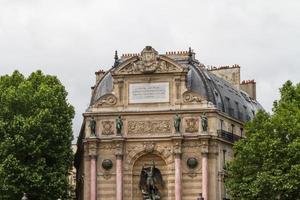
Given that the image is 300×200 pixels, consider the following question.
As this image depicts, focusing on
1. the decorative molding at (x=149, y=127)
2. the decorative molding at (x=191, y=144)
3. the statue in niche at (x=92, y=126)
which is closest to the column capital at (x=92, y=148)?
the statue in niche at (x=92, y=126)

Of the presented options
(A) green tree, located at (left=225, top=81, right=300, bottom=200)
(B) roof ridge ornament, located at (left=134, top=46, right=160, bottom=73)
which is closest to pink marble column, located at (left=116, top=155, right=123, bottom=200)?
(B) roof ridge ornament, located at (left=134, top=46, right=160, bottom=73)

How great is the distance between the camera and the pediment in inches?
3361

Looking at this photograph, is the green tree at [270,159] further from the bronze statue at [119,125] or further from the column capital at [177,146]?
the bronze statue at [119,125]

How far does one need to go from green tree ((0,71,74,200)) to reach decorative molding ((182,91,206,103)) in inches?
388

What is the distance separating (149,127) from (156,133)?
32.9 inches

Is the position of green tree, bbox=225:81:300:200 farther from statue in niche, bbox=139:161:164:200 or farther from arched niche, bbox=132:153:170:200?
statue in niche, bbox=139:161:164:200

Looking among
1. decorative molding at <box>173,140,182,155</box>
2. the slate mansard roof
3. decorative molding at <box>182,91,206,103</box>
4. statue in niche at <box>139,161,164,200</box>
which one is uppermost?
the slate mansard roof

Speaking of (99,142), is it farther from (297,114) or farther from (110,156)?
(297,114)

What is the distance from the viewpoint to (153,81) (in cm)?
8581

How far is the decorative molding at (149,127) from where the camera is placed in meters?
85.0

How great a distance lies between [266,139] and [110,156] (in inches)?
611

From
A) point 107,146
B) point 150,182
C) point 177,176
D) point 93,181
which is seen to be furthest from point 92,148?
point 177,176

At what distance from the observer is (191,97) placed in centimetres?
8512

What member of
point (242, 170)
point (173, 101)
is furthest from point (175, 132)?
point (242, 170)
